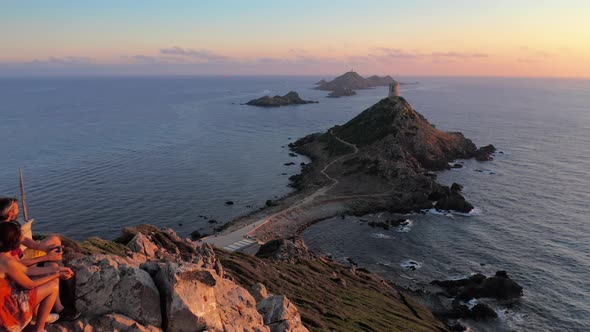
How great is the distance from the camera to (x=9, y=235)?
29.2ft

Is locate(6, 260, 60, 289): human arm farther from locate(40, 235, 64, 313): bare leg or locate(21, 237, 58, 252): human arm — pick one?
locate(40, 235, 64, 313): bare leg

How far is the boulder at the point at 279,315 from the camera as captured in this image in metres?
17.0

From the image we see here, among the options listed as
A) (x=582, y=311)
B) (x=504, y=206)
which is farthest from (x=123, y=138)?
(x=582, y=311)

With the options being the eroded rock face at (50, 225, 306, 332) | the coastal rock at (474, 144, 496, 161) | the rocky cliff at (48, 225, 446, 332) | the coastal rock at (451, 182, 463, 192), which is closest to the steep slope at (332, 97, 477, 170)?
the coastal rock at (474, 144, 496, 161)

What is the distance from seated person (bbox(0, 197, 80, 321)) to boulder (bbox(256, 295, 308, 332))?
8262 mm

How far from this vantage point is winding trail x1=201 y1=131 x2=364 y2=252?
5609 cm

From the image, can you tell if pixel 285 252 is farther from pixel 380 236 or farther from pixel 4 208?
pixel 4 208

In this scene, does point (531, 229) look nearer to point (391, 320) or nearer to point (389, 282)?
point (389, 282)

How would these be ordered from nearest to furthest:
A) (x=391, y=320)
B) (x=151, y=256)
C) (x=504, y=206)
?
(x=151, y=256)
(x=391, y=320)
(x=504, y=206)

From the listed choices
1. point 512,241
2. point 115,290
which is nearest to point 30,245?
point 115,290

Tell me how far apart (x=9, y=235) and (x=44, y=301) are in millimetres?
1840

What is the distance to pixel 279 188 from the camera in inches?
3516

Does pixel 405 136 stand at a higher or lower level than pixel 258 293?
lower

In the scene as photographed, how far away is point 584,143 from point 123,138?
14898cm
